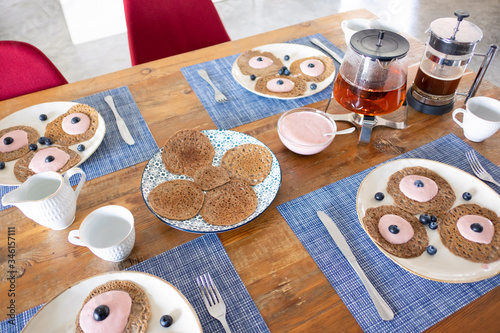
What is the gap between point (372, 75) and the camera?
3.10ft

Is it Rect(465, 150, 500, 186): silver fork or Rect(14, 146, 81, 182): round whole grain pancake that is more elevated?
Rect(465, 150, 500, 186): silver fork

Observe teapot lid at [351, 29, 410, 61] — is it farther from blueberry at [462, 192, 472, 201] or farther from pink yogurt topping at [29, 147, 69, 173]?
pink yogurt topping at [29, 147, 69, 173]

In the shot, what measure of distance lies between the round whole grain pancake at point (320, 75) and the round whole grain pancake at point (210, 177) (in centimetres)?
49

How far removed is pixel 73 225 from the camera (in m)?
0.87

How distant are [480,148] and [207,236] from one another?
776 millimetres

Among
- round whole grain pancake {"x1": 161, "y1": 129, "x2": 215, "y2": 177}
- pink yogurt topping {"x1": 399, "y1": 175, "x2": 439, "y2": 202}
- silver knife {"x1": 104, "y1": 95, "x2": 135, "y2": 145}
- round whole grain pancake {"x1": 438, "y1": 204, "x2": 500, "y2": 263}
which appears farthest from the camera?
Answer: silver knife {"x1": 104, "y1": 95, "x2": 135, "y2": 145}

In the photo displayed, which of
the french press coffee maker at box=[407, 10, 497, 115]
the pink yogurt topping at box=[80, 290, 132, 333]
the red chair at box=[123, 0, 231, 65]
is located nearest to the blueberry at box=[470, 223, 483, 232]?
the french press coffee maker at box=[407, 10, 497, 115]

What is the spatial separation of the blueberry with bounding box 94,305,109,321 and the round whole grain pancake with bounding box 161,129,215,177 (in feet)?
1.24

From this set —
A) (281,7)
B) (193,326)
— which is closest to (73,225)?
(193,326)

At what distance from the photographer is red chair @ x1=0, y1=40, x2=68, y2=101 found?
128 cm

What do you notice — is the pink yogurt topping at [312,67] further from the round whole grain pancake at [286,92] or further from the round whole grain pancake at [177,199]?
the round whole grain pancake at [177,199]

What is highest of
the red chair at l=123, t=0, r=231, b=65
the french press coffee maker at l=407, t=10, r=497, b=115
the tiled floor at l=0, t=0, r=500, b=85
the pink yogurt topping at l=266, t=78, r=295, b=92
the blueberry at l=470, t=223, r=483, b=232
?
the french press coffee maker at l=407, t=10, r=497, b=115

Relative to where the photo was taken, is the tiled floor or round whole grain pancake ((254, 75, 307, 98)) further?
the tiled floor

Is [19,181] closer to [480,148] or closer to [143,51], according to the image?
[143,51]
